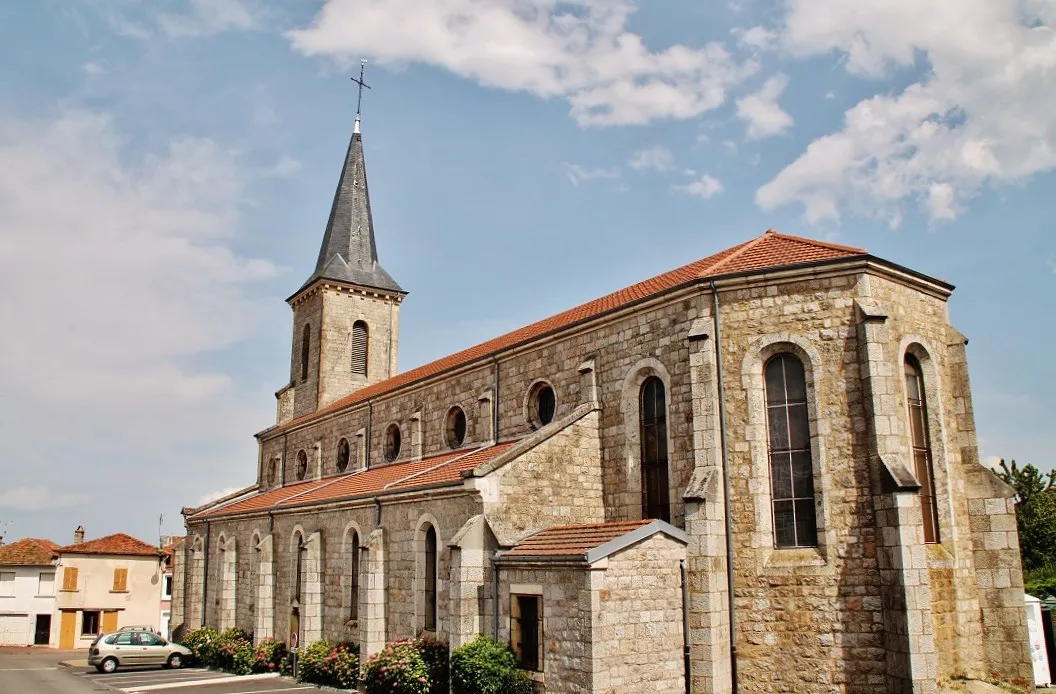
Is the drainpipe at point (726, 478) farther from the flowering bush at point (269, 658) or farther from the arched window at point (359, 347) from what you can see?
the arched window at point (359, 347)

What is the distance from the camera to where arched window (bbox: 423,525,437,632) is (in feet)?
55.1

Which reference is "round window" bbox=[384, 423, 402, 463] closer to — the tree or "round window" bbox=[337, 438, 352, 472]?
"round window" bbox=[337, 438, 352, 472]

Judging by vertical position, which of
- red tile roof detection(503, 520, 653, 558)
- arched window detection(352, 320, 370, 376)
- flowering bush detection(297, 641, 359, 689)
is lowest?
flowering bush detection(297, 641, 359, 689)

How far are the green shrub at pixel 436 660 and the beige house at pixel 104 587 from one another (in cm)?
2944

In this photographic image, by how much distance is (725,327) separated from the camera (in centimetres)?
1452

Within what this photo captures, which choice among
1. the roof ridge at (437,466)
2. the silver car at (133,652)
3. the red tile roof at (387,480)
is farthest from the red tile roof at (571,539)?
the silver car at (133,652)

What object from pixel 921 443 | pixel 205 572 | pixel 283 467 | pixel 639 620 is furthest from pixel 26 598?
pixel 921 443

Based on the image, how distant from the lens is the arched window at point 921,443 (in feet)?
46.5

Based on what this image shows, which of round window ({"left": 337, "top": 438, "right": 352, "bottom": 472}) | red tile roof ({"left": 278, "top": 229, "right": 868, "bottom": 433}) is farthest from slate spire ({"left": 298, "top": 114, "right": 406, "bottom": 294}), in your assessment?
red tile roof ({"left": 278, "top": 229, "right": 868, "bottom": 433})

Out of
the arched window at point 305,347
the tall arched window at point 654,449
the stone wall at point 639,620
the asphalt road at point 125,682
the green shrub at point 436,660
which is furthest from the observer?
the arched window at point 305,347

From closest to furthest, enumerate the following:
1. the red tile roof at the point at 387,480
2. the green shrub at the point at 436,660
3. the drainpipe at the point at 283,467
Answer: the green shrub at the point at 436,660
the red tile roof at the point at 387,480
the drainpipe at the point at 283,467

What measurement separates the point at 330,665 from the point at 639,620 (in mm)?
9201

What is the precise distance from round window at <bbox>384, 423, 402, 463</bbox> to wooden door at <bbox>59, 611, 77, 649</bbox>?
23258mm

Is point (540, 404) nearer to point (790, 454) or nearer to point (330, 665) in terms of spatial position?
point (790, 454)
